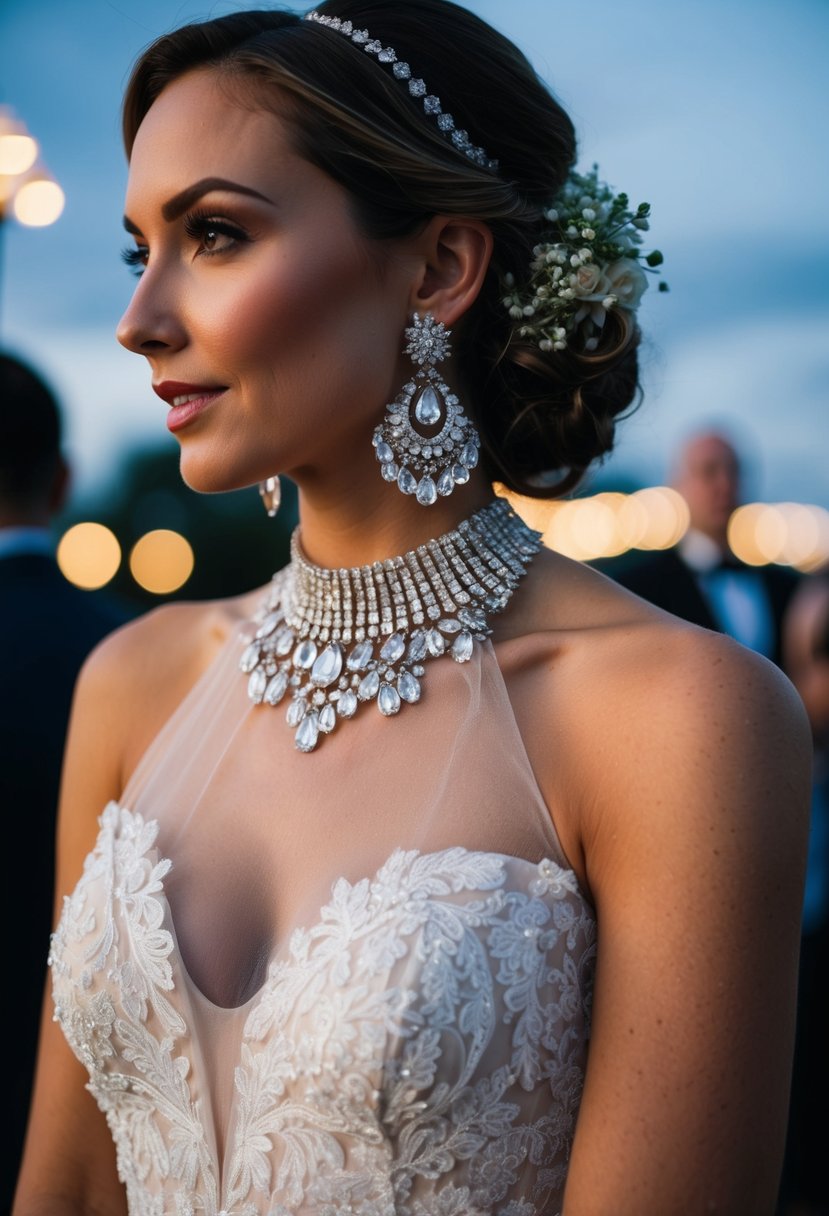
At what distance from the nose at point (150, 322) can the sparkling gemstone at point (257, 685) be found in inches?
25.8

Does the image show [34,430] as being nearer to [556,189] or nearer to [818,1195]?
[556,189]

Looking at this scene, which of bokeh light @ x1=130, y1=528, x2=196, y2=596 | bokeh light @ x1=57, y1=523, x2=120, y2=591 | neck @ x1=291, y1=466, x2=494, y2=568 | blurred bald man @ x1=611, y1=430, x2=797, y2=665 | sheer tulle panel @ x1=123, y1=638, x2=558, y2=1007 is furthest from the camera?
bokeh light @ x1=130, y1=528, x2=196, y2=596

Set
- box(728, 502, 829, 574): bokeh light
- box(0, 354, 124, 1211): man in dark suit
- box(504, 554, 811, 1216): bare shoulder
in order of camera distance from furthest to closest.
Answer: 1. box(728, 502, 829, 574): bokeh light
2. box(0, 354, 124, 1211): man in dark suit
3. box(504, 554, 811, 1216): bare shoulder

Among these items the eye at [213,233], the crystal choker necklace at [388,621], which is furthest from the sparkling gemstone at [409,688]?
the eye at [213,233]

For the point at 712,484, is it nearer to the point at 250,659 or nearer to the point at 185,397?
the point at 250,659

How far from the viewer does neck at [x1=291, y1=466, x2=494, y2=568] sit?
7.64ft

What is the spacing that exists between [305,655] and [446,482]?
1.40ft

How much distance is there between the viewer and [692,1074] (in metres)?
1.75

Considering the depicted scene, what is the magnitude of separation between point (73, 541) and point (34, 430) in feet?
46.4

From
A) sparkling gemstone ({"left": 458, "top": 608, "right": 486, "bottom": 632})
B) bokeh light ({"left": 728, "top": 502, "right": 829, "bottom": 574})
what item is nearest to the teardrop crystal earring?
sparkling gemstone ({"left": 458, "top": 608, "right": 486, "bottom": 632})

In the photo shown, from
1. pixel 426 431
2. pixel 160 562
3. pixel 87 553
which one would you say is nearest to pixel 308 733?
pixel 426 431

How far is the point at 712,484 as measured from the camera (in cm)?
602

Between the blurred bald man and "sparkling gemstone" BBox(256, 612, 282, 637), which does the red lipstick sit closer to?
"sparkling gemstone" BBox(256, 612, 282, 637)

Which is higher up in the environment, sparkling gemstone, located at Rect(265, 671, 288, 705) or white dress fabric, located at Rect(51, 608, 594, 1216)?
sparkling gemstone, located at Rect(265, 671, 288, 705)
